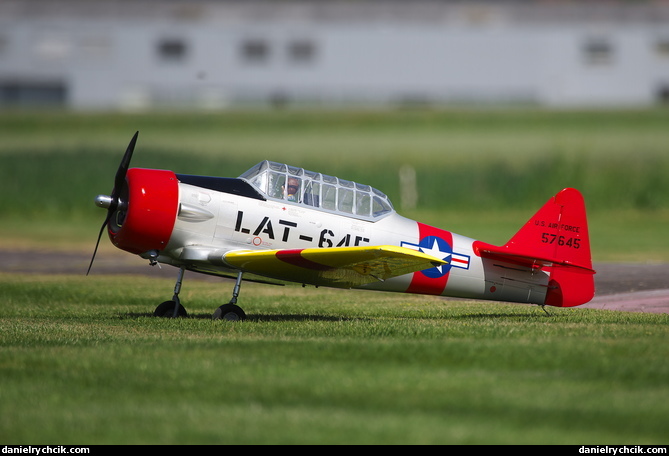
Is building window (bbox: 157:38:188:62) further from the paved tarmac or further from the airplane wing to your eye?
the airplane wing

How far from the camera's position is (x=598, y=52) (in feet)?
235

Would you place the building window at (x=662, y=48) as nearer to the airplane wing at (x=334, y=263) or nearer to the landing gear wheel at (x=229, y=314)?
the airplane wing at (x=334, y=263)

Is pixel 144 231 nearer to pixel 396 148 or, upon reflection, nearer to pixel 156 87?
pixel 396 148

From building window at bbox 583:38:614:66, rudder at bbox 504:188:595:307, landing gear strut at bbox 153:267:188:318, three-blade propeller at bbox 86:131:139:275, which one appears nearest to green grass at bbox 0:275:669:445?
landing gear strut at bbox 153:267:188:318

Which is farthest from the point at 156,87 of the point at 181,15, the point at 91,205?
the point at 91,205

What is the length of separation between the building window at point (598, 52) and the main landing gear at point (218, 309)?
202 feet

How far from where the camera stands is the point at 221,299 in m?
17.5

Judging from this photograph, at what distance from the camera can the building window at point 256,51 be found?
7025 cm

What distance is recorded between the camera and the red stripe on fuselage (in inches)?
563

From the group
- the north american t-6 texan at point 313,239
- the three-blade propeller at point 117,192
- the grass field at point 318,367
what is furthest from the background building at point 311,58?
the three-blade propeller at point 117,192

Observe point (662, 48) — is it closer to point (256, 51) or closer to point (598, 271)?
point (256, 51)

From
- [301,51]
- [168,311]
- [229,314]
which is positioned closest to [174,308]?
[168,311]
